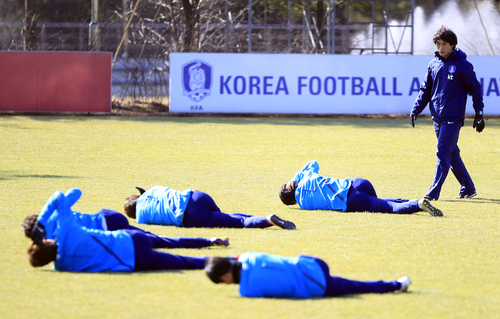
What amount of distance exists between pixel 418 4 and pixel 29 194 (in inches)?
1174

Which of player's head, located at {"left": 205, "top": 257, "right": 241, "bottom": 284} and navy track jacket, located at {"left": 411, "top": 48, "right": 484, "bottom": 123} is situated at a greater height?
navy track jacket, located at {"left": 411, "top": 48, "right": 484, "bottom": 123}

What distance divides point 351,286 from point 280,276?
56 cm

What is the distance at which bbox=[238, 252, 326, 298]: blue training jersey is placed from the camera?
182 inches

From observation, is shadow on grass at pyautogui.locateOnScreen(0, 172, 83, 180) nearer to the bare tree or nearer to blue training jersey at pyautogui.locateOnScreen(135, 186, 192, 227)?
blue training jersey at pyautogui.locateOnScreen(135, 186, 192, 227)

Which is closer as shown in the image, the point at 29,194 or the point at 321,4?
the point at 29,194

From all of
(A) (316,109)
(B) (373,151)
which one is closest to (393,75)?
(A) (316,109)

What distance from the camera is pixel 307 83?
22.1 meters

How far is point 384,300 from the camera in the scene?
4.69 m

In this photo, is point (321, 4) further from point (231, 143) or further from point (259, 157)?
point (259, 157)

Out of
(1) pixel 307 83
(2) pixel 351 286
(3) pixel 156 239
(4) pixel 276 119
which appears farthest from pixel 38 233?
(1) pixel 307 83

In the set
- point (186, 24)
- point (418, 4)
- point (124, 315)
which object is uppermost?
point (418, 4)

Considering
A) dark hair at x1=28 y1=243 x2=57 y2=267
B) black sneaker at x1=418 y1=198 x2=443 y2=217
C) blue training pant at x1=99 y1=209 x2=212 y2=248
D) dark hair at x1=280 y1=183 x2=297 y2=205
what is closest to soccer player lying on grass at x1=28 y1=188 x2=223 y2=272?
dark hair at x1=28 y1=243 x2=57 y2=267

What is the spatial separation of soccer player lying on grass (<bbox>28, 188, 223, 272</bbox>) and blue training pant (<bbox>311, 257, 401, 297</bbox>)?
1210mm

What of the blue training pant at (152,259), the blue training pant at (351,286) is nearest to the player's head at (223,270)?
the blue training pant at (351,286)
